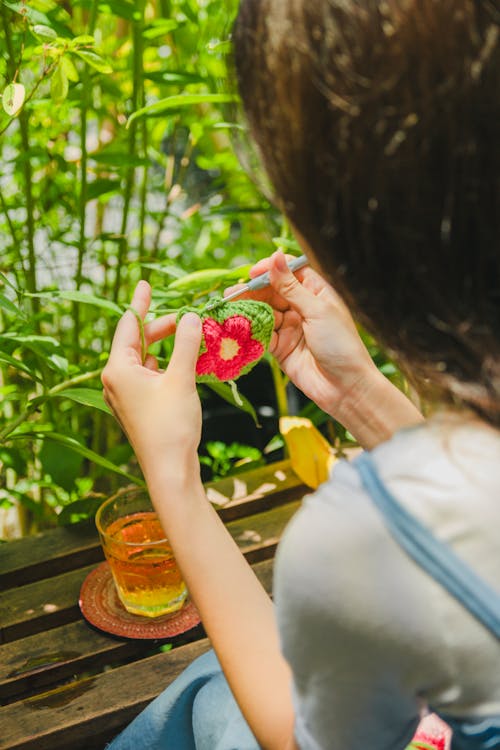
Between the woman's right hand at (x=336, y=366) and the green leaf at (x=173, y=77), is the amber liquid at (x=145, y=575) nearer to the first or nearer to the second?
the woman's right hand at (x=336, y=366)

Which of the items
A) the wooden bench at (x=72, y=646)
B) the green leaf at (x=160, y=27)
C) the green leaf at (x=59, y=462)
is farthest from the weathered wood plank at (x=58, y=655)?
the green leaf at (x=160, y=27)

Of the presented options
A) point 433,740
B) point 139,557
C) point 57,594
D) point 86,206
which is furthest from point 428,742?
point 86,206

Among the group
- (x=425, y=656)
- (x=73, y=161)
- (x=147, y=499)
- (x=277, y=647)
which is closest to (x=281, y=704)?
(x=277, y=647)

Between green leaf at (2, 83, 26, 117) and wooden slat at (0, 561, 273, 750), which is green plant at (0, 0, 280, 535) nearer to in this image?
green leaf at (2, 83, 26, 117)

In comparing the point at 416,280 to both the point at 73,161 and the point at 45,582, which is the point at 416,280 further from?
the point at 73,161

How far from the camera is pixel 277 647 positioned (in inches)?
24.5

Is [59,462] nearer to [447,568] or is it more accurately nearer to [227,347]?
[227,347]

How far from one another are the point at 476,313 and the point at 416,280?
0.04 meters

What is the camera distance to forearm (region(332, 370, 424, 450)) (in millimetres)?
864

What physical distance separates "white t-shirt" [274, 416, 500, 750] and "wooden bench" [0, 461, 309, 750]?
15.0 inches

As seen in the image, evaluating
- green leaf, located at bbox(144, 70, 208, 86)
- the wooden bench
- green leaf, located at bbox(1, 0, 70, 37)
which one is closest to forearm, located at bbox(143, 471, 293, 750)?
the wooden bench

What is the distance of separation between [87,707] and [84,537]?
277 millimetres

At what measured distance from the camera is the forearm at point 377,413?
2.83ft

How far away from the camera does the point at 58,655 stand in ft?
2.90
